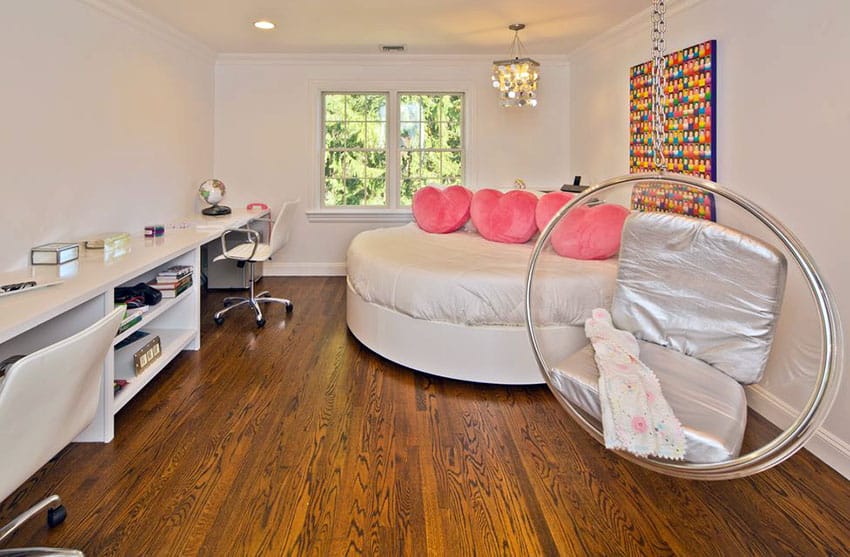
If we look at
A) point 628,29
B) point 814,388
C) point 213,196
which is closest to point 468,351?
point 814,388

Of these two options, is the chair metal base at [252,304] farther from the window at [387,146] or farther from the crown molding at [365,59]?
the crown molding at [365,59]

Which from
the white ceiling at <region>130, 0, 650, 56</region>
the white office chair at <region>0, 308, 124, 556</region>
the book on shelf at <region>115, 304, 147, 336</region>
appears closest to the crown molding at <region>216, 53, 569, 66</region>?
the white ceiling at <region>130, 0, 650, 56</region>

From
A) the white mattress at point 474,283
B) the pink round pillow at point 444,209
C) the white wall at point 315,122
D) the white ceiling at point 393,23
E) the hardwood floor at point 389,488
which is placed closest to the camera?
the hardwood floor at point 389,488

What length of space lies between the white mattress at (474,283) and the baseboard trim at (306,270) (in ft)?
7.65

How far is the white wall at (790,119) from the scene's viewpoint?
2180 millimetres

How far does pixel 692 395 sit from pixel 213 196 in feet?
15.6

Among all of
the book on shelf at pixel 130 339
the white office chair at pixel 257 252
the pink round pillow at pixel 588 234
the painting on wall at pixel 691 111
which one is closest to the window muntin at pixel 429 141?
the white office chair at pixel 257 252

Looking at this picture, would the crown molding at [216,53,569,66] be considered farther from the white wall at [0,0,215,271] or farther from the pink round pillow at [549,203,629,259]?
the pink round pillow at [549,203,629,259]

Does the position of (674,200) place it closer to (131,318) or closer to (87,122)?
(131,318)

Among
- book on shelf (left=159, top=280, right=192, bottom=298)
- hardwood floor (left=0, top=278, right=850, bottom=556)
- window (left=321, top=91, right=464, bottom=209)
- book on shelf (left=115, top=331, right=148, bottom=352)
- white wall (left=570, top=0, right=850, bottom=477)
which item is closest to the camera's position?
hardwood floor (left=0, top=278, right=850, bottom=556)

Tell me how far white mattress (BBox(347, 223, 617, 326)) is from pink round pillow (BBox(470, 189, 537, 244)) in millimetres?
419

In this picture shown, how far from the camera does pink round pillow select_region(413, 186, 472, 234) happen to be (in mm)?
4625

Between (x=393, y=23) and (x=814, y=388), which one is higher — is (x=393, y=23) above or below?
above

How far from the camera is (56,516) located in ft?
5.76
